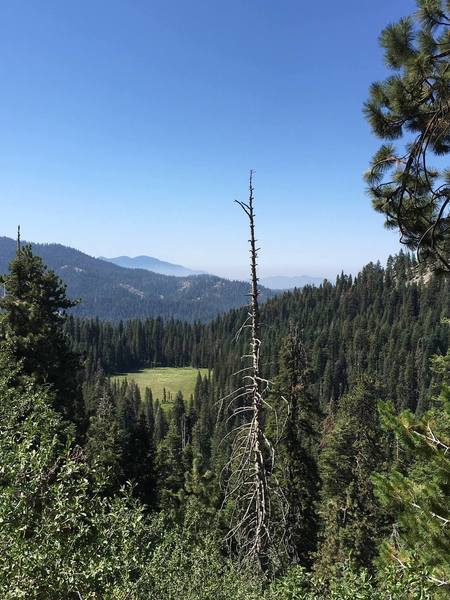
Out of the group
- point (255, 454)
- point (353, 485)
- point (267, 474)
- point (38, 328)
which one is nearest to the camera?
point (255, 454)

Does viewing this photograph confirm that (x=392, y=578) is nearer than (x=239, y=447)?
Yes

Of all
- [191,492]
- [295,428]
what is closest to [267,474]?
[295,428]

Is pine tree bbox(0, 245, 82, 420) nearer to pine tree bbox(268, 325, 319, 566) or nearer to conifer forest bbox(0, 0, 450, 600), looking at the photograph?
conifer forest bbox(0, 0, 450, 600)

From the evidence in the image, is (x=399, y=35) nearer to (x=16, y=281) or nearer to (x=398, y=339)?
(x=16, y=281)

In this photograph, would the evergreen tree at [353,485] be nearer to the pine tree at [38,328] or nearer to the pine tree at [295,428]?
the pine tree at [295,428]

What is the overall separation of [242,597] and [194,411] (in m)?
120

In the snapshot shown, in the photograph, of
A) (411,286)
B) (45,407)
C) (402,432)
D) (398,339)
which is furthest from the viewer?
(411,286)

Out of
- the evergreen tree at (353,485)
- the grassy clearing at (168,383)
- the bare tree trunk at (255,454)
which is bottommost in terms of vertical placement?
the grassy clearing at (168,383)

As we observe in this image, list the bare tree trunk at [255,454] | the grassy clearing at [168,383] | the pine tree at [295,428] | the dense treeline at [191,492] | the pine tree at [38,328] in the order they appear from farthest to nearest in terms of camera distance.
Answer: the grassy clearing at [168,383]
the pine tree at [295,428]
the pine tree at [38,328]
the bare tree trunk at [255,454]
the dense treeline at [191,492]

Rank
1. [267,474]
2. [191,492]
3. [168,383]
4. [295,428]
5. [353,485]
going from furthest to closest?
[168,383] → [191,492] → [353,485] → [295,428] → [267,474]

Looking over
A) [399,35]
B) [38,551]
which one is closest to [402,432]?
[38,551]

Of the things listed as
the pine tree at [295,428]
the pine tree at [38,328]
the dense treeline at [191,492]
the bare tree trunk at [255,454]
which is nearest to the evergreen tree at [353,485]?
the dense treeline at [191,492]

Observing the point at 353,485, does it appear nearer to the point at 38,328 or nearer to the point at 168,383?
the point at 38,328

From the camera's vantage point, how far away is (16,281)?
2328 centimetres
